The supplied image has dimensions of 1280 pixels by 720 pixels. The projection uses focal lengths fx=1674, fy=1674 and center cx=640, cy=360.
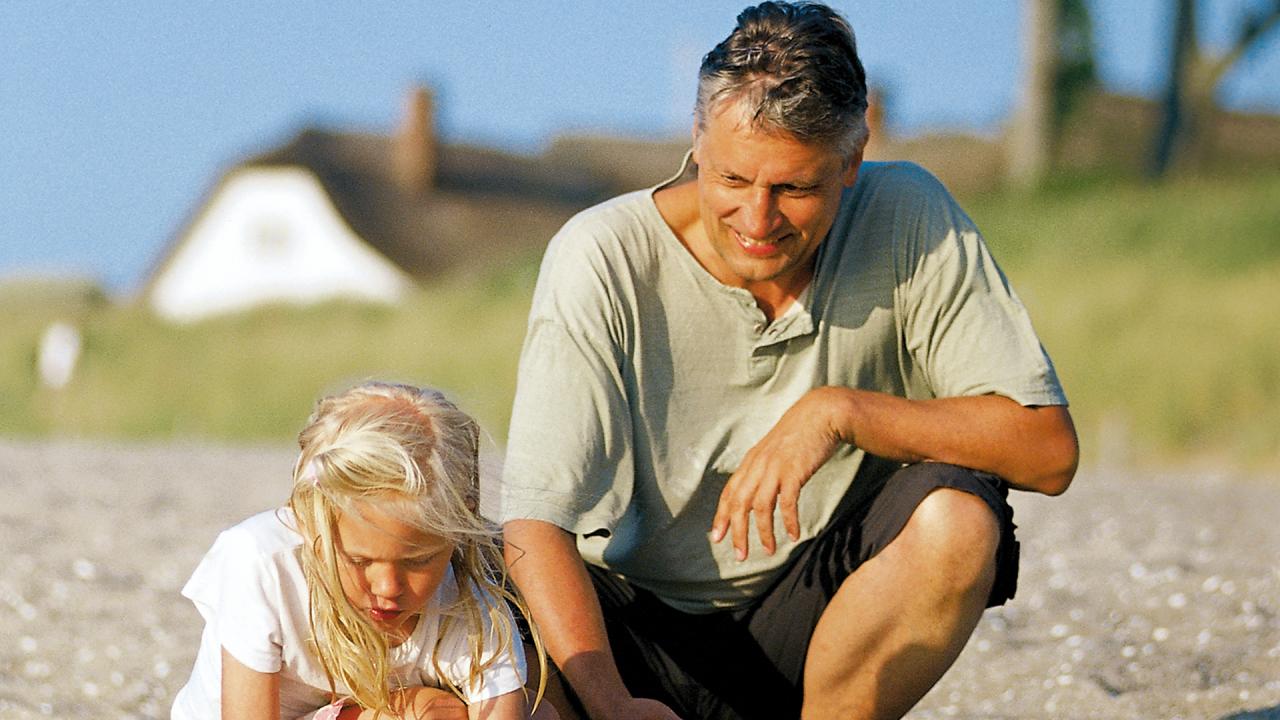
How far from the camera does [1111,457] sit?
440 inches

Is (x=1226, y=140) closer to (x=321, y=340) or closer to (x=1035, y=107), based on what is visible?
(x=1035, y=107)

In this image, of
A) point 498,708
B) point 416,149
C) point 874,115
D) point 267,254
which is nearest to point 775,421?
point 498,708

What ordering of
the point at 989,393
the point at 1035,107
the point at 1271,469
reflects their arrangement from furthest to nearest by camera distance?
1. the point at 1035,107
2. the point at 1271,469
3. the point at 989,393

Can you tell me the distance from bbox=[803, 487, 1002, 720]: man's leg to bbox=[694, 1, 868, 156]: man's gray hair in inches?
26.2

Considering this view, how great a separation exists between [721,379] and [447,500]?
29.8 inches

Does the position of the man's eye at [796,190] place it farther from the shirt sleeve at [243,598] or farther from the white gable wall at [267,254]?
the white gable wall at [267,254]

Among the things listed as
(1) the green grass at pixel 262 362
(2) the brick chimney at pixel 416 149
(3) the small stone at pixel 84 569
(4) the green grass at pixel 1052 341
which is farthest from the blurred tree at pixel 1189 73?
(2) the brick chimney at pixel 416 149

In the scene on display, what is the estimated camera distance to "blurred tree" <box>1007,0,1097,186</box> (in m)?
18.2

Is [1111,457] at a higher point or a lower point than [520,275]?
higher

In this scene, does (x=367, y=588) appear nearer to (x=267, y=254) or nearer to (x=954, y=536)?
(x=954, y=536)

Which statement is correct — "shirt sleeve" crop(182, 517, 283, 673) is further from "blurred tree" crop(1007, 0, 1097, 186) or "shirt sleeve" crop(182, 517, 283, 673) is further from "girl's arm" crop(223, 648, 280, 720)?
"blurred tree" crop(1007, 0, 1097, 186)

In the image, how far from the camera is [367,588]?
2510 mm

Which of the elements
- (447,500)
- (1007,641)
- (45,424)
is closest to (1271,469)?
(1007,641)

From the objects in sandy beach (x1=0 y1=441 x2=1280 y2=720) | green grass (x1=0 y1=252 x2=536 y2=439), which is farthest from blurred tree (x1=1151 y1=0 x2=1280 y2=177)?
sandy beach (x1=0 y1=441 x2=1280 y2=720)
